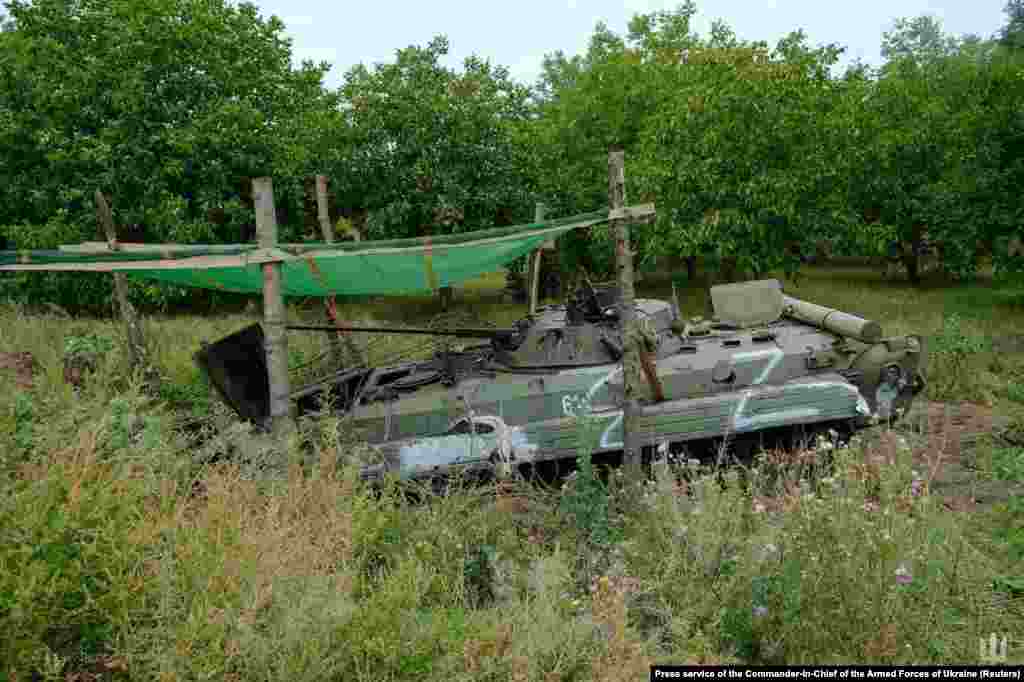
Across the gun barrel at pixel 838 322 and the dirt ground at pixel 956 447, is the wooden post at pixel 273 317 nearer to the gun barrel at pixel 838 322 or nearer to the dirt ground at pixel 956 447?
the dirt ground at pixel 956 447

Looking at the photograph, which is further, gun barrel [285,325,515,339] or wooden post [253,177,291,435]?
gun barrel [285,325,515,339]

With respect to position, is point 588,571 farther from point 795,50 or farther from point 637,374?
point 795,50

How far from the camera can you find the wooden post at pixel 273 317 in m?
5.54

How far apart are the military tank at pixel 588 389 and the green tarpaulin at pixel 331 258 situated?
904 mm

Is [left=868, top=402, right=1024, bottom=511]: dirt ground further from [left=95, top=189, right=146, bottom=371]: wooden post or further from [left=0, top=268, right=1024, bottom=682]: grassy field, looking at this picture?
[left=95, top=189, right=146, bottom=371]: wooden post

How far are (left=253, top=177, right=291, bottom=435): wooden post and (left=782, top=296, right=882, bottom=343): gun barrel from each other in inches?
220

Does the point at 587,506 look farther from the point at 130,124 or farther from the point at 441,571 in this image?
the point at 130,124

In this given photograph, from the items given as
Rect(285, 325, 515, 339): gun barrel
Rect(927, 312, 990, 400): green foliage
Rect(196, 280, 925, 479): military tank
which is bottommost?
Rect(927, 312, 990, 400): green foliage

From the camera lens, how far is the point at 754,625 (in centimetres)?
391

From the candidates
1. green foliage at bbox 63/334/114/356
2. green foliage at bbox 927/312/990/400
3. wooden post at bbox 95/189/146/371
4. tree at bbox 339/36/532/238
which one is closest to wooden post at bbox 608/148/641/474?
wooden post at bbox 95/189/146/371

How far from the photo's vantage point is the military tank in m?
6.73

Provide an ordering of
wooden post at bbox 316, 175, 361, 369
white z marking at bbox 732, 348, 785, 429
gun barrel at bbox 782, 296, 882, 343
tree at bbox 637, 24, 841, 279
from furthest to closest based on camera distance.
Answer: tree at bbox 637, 24, 841, 279 < wooden post at bbox 316, 175, 361, 369 < gun barrel at bbox 782, 296, 882, 343 < white z marking at bbox 732, 348, 785, 429

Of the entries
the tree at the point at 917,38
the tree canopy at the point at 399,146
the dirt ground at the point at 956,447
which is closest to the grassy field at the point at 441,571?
the dirt ground at the point at 956,447

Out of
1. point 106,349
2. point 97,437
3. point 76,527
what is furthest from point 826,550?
point 106,349
